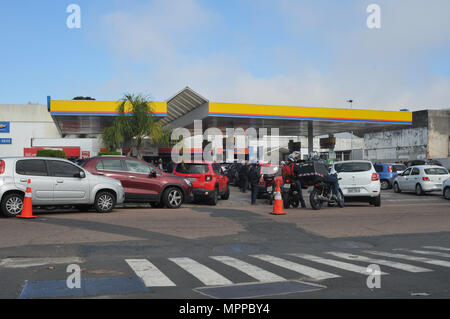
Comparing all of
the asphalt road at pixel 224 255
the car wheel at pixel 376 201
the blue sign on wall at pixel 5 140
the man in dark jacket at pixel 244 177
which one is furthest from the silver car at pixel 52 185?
the blue sign on wall at pixel 5 140

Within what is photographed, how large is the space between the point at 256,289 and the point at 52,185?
9.19m

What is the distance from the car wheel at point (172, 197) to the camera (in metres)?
16.4

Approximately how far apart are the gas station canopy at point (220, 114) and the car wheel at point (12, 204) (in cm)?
1855

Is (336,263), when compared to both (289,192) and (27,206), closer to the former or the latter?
(27,206)

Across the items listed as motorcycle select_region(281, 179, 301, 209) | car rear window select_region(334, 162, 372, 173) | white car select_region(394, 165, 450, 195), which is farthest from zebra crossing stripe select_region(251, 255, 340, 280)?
white car select_region(394, 165, 450, 195)

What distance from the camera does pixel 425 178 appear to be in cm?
2372

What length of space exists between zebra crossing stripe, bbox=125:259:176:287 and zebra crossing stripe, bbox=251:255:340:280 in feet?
6.27

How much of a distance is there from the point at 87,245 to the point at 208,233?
289 cm

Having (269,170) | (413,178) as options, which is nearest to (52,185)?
(269,170)

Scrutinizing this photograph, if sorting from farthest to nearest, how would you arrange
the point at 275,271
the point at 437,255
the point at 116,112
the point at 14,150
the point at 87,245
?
the point at 14,150 < the point at 116,112 < the point at 87,245 < the point at 437,255 < the point at 275,271

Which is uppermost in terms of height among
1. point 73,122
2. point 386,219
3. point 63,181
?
point 73,122
